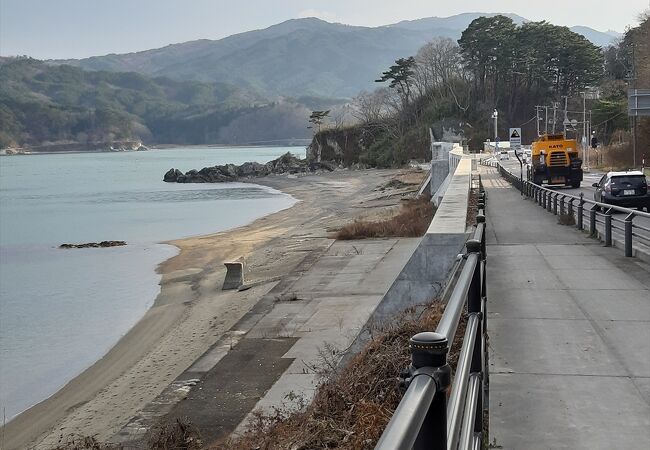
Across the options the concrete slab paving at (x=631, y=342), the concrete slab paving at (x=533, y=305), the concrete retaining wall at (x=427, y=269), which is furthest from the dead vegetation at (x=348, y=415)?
the concrete slab paving at (x=631, y=342)

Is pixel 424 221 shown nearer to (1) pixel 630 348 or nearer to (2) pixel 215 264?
(2) pixel 215 264

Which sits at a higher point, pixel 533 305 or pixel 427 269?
pixel 427 269

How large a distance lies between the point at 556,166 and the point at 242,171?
9904cm

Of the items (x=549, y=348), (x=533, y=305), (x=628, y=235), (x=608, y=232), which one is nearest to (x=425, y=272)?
(x=533, y=305)

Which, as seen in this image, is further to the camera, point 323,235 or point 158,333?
point 323,235

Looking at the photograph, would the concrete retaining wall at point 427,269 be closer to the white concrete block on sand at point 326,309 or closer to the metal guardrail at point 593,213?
the white concrete block on sand at point 326,309

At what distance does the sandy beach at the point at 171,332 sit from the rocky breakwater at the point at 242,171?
267 feet

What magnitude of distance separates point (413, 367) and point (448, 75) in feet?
448

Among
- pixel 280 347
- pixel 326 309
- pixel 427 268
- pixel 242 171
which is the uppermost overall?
pixel 427 268

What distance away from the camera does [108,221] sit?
6669 centimetres

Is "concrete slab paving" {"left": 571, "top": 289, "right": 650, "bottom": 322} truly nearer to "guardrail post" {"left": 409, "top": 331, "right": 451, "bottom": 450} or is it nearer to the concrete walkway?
the concrete walkway

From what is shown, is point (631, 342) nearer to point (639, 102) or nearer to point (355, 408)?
point (355, 408)

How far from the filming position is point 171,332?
72.7 feet

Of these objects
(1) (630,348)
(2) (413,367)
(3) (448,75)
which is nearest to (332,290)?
(1) (630,348)
